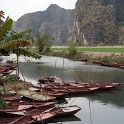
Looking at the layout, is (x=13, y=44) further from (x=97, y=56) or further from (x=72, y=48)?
(x=72, y=48)

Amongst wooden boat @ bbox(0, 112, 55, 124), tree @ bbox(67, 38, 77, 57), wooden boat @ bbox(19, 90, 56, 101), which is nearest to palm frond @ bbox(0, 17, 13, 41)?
wooden boat @ bbox(0, 112, 55, 124)

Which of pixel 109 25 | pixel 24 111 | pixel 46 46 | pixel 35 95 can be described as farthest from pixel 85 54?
pixel 109 25

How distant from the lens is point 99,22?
405ft

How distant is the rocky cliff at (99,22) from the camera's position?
12081 cm

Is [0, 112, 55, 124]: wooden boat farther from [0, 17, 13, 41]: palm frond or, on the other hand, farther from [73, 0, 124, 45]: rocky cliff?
[73, 0, 124, 45]: rocky cliff

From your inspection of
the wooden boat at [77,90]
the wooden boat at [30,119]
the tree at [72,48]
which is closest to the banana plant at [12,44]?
the wooden boat at [30,119]

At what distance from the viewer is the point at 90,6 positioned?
443 feet

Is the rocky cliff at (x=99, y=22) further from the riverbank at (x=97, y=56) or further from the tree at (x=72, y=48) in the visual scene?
the riverbank at (x=97, y=56)

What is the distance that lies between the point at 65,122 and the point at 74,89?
6360mm

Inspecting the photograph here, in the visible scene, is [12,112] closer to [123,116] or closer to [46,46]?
[123,116]

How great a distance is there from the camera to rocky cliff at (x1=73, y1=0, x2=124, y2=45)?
120812 mm

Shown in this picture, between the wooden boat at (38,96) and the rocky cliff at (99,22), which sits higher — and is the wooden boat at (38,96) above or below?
below

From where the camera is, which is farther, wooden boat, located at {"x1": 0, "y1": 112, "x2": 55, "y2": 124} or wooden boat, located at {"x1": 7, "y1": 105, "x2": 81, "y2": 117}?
wooden boat, located at {"x1": 7, "y1": 105, "x2": 81, "y2": 117}

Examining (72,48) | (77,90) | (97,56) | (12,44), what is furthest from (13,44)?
(72,48)
